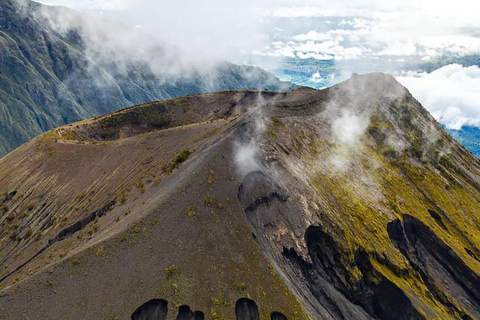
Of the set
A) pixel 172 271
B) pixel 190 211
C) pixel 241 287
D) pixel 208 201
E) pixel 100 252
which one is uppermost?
pixel 208 201

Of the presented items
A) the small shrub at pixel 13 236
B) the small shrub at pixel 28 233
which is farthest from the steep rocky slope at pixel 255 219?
the small shrub at pixel 28 233

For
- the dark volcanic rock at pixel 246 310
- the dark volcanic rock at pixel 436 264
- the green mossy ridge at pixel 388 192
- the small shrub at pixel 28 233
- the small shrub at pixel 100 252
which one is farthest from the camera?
the dark volcanic rock at pixel 436 264

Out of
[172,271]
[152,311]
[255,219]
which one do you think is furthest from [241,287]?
[255,219]

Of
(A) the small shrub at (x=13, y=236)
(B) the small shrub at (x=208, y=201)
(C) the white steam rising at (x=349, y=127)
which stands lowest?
(B) the small shrub at (x=208, y=201)

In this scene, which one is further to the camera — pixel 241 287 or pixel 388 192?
pixel 388 192

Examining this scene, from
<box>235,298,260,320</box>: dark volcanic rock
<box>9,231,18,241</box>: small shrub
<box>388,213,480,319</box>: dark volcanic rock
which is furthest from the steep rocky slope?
<box>9,231,18,241</box>: small shrub

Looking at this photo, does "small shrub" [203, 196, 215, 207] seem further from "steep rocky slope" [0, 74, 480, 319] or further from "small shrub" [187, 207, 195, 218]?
"small shrub" [187, 207, 195, 218]

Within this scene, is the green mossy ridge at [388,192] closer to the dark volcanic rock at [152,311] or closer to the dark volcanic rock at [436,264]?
the dark volcanic rock at [436,264]

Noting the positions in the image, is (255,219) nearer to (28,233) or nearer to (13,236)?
(28,233)
